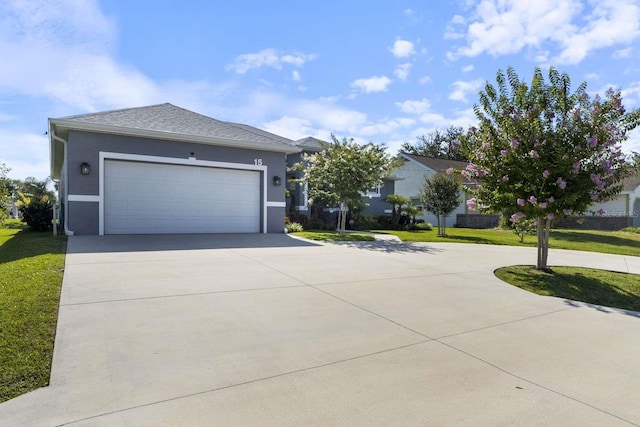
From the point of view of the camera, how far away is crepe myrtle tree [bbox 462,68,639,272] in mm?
7461

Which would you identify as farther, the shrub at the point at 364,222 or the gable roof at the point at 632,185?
the gable roof at the point at 632,185

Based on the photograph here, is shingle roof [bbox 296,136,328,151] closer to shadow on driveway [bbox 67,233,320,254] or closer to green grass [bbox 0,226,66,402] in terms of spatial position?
Answer: shadow on driveway [bbox 67,233,320,254]

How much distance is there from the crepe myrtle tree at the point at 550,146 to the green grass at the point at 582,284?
1.04 metres

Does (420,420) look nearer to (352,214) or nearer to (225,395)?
(225,395)

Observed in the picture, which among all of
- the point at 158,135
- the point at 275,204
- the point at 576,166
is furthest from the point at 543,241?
the point at 158,135

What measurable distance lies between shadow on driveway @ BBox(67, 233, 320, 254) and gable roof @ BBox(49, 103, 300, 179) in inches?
127

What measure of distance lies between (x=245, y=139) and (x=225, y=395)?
38.9 feet

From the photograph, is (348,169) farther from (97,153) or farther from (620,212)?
(620,212)

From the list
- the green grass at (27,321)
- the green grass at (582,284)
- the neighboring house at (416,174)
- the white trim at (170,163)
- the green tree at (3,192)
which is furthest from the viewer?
the neighboring house at (416,174)

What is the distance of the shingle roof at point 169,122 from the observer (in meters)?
12.0

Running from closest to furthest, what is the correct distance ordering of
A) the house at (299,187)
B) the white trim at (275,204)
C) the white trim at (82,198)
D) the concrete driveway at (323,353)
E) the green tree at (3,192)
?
the concrete driveway at (323,353) → the white trim at (82,198) → the white trim at (275,204) → the green tree at (3,192) → the house at (299,187)

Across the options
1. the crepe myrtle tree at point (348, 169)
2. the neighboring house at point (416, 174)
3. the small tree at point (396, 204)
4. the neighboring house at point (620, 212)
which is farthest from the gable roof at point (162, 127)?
the neighboring house at point (620, 212)

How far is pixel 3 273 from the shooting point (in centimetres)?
620

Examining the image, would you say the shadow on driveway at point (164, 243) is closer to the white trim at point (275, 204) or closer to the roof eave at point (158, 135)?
the white trim at point (275, 204)
